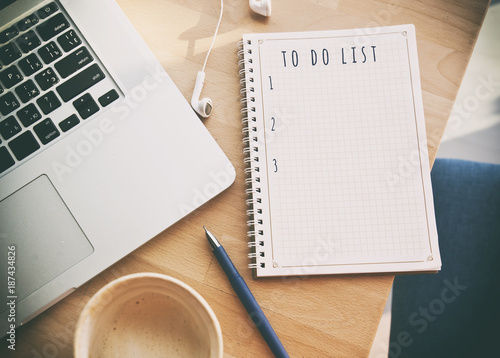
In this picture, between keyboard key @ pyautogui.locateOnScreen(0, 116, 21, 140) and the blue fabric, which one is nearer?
keyboard key @ pyautogui.locateOnScreen(0, 116, 21, 140)

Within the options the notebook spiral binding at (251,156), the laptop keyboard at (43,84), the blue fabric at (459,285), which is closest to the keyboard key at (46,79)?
the laptop keyboard at (43,84)

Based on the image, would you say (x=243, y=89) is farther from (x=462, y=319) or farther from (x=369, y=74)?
(x=462, y=319)

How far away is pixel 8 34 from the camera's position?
0.51m

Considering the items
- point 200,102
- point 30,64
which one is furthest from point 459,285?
point 30,64

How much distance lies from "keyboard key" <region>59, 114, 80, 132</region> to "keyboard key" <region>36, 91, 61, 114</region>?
22 millimetres

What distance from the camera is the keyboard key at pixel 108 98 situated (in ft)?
1.69

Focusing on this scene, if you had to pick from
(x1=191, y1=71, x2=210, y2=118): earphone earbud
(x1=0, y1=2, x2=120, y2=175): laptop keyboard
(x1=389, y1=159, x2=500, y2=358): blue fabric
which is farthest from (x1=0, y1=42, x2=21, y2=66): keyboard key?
(x1=389, y1=159, x2=500, y2=358): blue fabric

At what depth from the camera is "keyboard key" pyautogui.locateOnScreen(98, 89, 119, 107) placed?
0.52m

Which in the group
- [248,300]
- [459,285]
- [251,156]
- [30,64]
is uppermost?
[30,64]

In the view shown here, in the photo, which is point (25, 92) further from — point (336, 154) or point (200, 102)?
point (336, 154)

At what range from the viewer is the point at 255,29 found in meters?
0.60

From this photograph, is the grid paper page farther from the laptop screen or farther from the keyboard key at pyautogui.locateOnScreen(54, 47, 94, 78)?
the laptop screen

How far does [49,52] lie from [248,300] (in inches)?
17.5

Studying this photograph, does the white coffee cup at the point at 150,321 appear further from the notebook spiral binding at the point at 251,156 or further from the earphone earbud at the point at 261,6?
the earphone earbud at the point at 261,6
